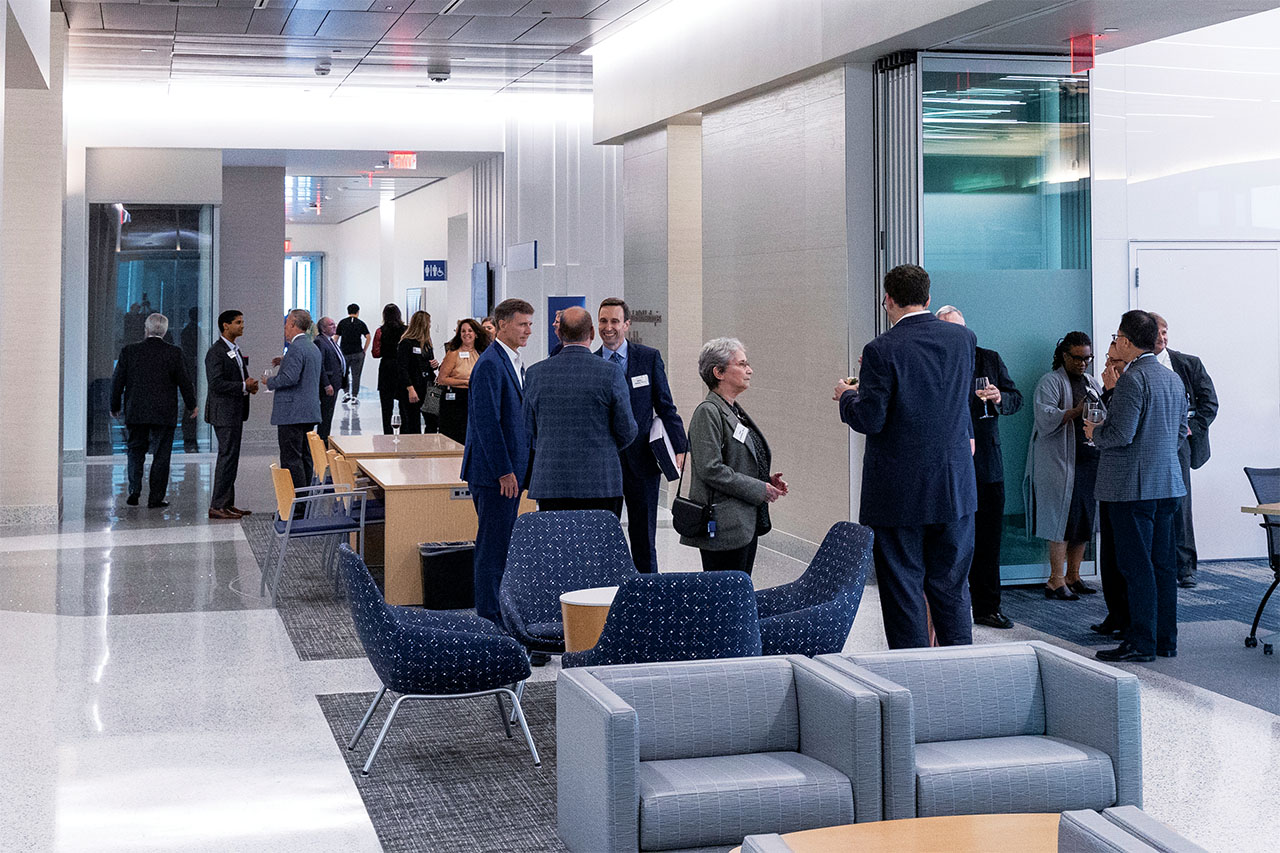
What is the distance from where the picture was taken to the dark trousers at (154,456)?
12.7 meters

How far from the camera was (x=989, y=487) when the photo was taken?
759 centimetres

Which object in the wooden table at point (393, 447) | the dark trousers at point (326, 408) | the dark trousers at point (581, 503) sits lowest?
the dark trousers at point (581, 503)

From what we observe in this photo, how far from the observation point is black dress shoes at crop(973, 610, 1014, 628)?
7.50 meters

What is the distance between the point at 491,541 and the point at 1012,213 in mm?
3982

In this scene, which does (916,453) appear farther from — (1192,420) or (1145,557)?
(1192,420)

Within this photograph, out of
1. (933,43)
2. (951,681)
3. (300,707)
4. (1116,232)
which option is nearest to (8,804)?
(300,707)

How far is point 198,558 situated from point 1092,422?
20.7 ft

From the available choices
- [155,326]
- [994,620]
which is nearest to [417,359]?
[155,326]

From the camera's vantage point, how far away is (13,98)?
1150cm

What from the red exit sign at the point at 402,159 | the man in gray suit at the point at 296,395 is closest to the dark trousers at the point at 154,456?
the man in gray suit at the point at 296,395

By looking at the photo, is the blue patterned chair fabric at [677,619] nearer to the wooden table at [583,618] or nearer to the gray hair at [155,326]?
the wooden table at [583,618]

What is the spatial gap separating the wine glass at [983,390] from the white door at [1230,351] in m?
2.71

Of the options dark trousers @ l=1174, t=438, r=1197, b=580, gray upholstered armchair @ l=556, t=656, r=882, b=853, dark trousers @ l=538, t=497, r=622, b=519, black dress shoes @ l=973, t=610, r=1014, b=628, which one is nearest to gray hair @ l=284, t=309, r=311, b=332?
dark trousers @ l=538, t=497, r=622, b=519

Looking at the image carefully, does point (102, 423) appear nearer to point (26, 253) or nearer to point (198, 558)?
point (26, 253)
